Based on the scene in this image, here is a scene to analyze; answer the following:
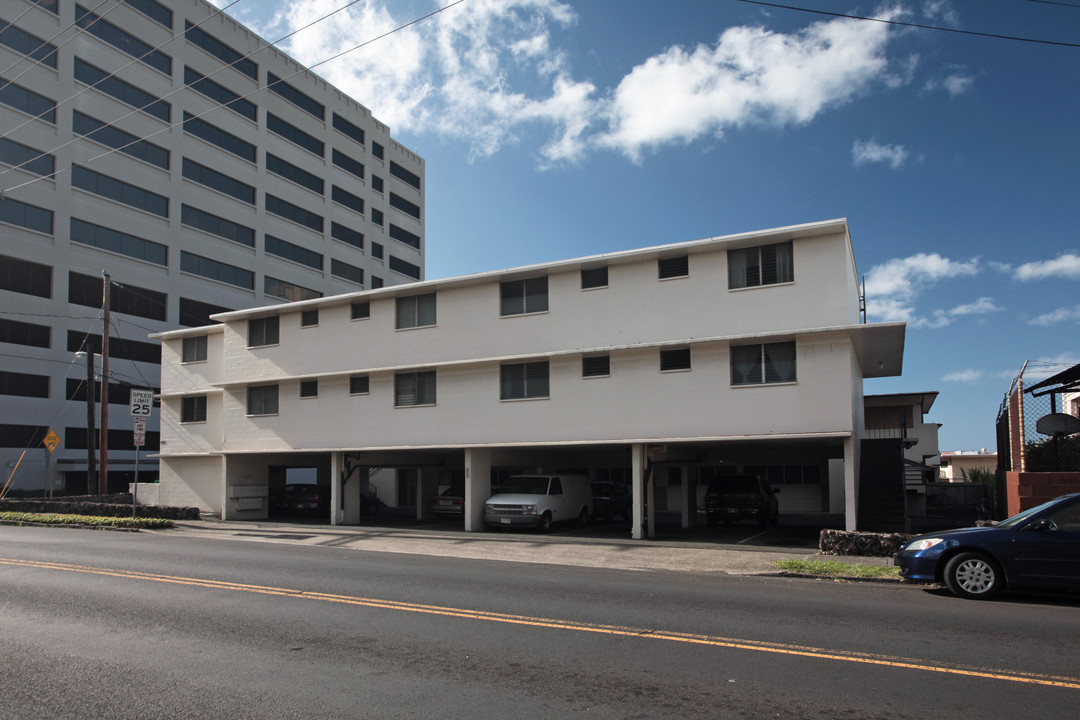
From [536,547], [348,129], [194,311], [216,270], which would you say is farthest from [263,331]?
[348,129]

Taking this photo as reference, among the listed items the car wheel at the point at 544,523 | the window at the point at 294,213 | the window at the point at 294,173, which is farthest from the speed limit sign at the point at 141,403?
the window at the point at 294,173

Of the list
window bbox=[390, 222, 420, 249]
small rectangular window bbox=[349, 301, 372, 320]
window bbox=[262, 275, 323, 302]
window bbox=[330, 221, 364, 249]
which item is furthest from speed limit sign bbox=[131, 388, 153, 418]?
window bbox=[390, 222, 420, 249]

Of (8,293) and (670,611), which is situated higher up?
(8,293)

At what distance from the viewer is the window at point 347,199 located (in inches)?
2451

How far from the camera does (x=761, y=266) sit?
19.5 meters

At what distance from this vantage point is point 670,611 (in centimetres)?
897

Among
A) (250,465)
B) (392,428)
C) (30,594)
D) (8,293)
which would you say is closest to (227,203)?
(8,293)

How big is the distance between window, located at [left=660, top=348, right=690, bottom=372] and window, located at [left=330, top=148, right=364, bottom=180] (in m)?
48.8

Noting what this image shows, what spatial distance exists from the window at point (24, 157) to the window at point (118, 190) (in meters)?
1.47

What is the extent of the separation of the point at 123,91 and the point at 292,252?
15574mm

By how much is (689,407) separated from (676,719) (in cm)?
1508

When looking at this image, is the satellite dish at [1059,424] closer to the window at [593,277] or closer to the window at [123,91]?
the window at [593,277]

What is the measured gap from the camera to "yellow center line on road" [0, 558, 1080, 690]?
631cm

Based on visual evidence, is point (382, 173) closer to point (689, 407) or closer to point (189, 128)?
point (189, 128)
